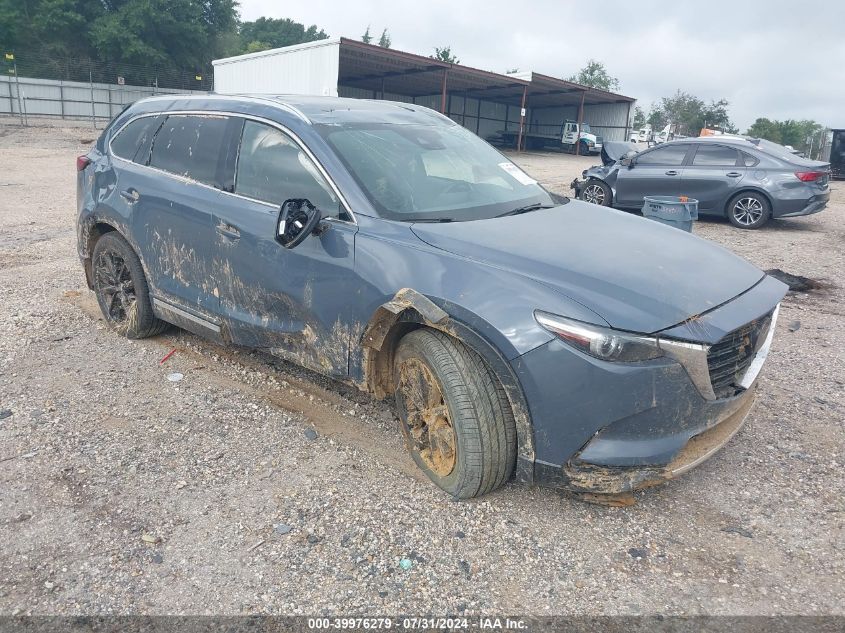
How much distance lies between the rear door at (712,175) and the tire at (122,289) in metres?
9.61

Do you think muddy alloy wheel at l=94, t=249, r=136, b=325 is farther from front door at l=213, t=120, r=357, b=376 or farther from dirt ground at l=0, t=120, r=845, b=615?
front door at l=213, t=120, r=357, b=376

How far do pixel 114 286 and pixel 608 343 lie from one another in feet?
13.1

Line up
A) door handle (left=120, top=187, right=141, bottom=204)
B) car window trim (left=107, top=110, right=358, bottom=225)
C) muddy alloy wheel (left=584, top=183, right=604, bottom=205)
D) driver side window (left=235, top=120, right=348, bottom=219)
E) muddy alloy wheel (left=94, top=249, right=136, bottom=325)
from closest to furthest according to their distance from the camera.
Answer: car window trim (left=107, top=110, right=358, bottom=225), driver side window (left=235, top=120, right=348, bottom=219), door handle (left=120, top=187, right=141, bottom=204), muddy alloy wheel (left=94, top=249, right=136, bottom=325), muddy alloy wheel (left=584, top=183, right=604, bottom=205)

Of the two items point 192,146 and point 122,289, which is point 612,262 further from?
point 122,289

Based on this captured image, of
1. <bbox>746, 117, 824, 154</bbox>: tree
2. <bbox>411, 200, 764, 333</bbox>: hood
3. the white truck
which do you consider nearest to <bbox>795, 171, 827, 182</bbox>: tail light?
<bbox>411, 200, 764, 333</bbox>: hood

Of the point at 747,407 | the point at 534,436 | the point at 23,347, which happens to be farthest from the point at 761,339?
the point at 23,347

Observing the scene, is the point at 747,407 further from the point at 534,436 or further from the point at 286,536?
the point at 286,536

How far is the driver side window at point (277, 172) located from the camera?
356 cm

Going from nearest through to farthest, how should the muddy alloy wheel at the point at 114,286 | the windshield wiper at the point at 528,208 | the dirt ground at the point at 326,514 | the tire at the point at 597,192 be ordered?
the dirt ground at the point at 326,514
the windshield wiper at the point at 528,208
the muddy alloy wheel at the point at 114,286
the tire at the point at 597,192

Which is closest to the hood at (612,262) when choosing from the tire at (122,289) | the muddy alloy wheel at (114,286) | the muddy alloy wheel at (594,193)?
the tire at (122,289)

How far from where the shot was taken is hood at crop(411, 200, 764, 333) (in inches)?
108

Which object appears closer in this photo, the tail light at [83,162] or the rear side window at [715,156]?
the tail light at [83,162]

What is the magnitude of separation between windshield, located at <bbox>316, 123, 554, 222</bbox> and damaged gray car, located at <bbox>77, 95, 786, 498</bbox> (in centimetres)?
1

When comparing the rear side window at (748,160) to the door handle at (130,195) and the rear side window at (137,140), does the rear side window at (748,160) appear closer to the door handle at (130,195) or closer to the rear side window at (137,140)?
the rear side window at (137,140)
